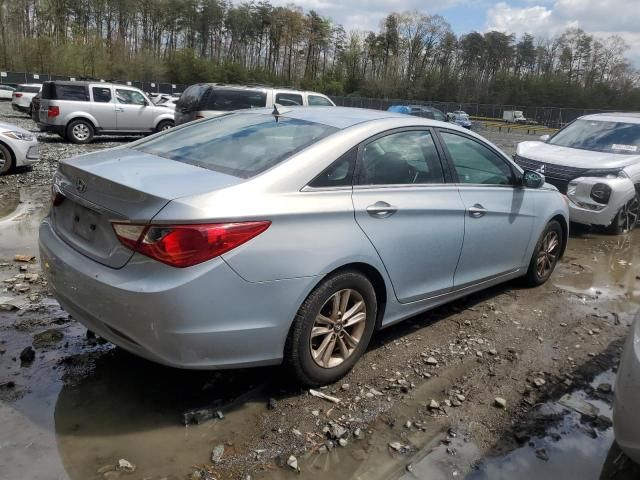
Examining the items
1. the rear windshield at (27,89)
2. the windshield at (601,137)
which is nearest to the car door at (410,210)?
the windshield at (601,137)

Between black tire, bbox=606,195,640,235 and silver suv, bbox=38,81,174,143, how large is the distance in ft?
45.6

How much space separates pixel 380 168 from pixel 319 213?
72 centimetres

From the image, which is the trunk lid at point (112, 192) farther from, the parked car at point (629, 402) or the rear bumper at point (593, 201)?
the rear bumper at point (593, 201)

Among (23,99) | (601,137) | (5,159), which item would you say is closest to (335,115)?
(601,137)

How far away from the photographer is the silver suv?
610 inches

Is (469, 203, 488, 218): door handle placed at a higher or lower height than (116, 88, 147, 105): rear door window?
lower

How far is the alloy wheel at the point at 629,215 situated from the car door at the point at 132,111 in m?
14.0

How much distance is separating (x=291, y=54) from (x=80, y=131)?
81.9m

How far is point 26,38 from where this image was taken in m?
60.2

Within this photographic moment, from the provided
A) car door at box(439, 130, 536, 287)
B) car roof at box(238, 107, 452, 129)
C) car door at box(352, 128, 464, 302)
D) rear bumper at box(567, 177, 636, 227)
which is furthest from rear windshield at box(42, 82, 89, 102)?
car door at box(352, 128, 464, 302)

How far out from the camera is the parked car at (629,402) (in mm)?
2258

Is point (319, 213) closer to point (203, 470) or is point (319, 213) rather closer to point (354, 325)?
point (354, 325)

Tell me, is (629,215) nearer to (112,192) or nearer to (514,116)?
(112,192)

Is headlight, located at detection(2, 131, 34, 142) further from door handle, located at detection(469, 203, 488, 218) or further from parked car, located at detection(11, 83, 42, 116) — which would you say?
parked car, located at detection(11, 83, 42, 116)
